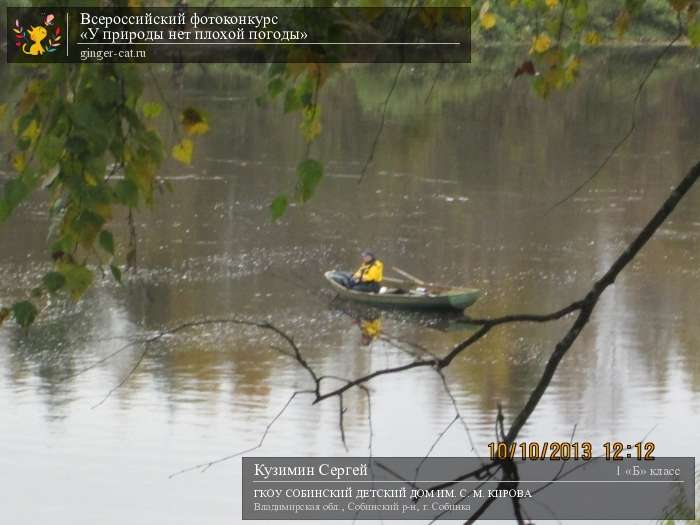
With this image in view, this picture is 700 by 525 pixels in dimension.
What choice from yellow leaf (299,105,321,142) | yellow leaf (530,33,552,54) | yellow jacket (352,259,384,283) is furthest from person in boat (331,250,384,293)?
yellow leaf (299,105,321,142)

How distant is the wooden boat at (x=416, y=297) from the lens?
20812 millimetres

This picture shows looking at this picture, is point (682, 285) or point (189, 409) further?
point (682, 285)

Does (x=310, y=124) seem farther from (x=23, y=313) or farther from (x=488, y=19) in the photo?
(x=488, y=19)

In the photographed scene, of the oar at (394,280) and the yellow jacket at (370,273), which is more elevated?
the yellow jacket at (370,273)

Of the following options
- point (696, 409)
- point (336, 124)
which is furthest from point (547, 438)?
point (336, 124)

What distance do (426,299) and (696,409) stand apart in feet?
17.9

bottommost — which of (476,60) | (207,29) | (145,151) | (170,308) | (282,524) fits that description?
(282,524)

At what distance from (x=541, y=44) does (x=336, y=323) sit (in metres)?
17.4

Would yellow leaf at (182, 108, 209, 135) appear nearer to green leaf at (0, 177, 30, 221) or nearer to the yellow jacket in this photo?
green leaf at (0, 177, 30, 221)

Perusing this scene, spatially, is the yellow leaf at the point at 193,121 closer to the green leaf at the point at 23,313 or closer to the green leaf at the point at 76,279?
the green leaf at the point at 76,279

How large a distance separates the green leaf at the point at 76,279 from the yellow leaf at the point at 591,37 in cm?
213

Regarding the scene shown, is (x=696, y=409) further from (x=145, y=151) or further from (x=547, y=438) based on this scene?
(x=145, y=151)

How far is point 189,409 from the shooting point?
54.3ft

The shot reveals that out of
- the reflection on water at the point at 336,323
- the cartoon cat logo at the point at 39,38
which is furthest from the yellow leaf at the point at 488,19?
the reflection on water at the point at 336,323
